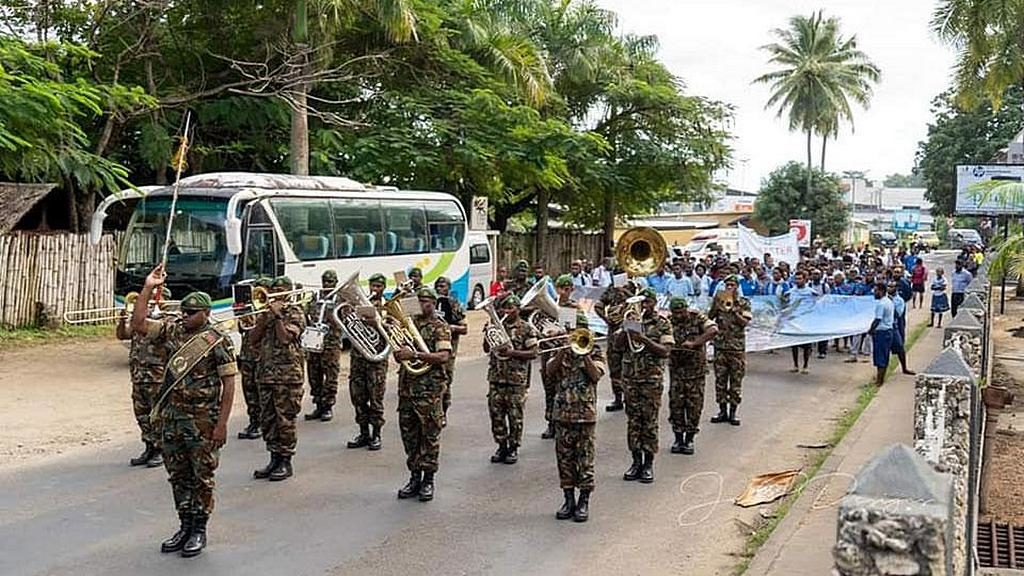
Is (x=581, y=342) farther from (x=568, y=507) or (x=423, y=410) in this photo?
(x=423, y=410)

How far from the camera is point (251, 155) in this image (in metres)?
24.6

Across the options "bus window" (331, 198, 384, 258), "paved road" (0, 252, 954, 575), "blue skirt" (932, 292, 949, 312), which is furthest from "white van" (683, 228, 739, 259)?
"paved road" (0, 252, 954, 575)

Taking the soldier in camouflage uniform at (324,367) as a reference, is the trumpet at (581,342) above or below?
above

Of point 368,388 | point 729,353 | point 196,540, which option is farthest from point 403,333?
point 729,353

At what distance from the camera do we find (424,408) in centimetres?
813

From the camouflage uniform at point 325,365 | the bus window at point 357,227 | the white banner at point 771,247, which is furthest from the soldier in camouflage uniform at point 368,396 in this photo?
the white banner at point 771,247

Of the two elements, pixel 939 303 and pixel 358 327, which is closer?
pixel 358 327

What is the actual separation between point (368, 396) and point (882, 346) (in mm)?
7874

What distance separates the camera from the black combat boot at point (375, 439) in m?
10.1

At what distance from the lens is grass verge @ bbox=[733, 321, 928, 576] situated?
7.26m

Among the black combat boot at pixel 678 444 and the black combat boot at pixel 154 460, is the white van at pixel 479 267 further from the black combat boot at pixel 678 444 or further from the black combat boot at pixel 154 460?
the black combat boot at pixel 154 460

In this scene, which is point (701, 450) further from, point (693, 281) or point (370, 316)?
point (693, 281)

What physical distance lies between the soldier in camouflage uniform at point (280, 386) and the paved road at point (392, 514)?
0.86ft

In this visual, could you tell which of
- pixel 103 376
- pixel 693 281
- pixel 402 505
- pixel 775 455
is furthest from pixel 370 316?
pixel 693 281
